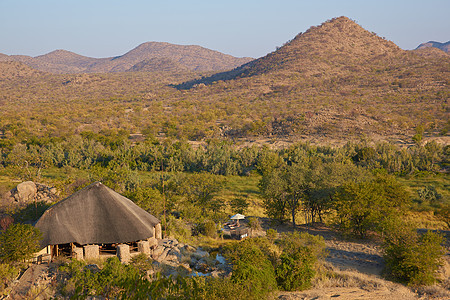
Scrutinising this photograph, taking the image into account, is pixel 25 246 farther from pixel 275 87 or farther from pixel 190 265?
pixel 275 87

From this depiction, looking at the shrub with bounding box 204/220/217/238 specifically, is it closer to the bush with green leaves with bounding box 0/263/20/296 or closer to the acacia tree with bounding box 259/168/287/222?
the acacia tree with bounding box 259/168/287/222

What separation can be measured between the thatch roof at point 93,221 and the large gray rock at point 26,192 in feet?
25.3

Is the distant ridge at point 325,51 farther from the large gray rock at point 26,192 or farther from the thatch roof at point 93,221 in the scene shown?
the thatch roof at point 93,221

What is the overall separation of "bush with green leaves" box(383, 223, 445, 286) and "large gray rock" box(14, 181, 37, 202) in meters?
20.3

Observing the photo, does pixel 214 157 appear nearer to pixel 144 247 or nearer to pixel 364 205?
pixel 364 205

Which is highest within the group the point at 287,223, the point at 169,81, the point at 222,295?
the point at 169,81

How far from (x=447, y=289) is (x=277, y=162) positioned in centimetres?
2443

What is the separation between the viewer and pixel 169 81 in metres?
124

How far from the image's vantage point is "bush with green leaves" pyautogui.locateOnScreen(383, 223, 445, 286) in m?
13.8

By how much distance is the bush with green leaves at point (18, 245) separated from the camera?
12.8 m

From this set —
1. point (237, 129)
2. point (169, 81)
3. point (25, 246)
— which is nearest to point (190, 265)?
point (25, 246)

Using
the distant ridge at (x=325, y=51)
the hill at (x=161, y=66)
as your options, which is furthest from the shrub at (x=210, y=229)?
the hill at (x=161, y=66)

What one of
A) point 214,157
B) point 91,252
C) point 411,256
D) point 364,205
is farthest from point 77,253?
point 214,157

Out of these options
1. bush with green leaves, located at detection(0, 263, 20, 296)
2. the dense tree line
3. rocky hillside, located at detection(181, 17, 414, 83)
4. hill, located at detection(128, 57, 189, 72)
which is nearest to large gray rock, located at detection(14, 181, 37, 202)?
bush with green leaves, located at detection(0, 263, 20, 296)
